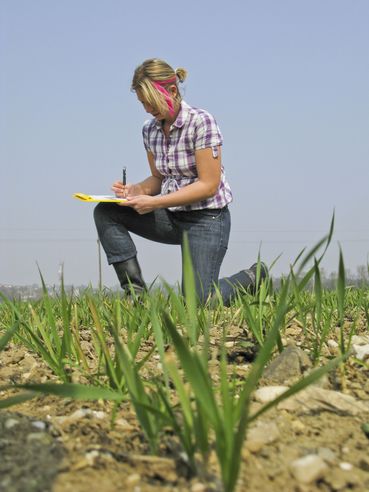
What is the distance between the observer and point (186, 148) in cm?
419

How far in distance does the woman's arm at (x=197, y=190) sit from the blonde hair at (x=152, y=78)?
0.40 meters

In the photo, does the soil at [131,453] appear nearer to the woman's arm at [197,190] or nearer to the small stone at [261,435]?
the small stone at [261,435]

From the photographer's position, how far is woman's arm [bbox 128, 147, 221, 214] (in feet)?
13.2

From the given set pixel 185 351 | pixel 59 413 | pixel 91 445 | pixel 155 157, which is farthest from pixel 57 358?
pixel 155 157

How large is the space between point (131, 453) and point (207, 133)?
3129 mm

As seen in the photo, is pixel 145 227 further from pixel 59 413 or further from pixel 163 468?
pixel 163 468

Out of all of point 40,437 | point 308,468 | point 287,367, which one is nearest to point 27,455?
point 40,437

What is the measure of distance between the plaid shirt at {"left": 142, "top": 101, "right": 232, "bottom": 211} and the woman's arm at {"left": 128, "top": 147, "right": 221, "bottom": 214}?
2.1 inches

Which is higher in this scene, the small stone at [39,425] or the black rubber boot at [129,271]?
the small stone at [39,425]

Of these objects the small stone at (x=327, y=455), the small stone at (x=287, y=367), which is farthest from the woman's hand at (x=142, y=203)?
the small stone at (x=327, y=455)

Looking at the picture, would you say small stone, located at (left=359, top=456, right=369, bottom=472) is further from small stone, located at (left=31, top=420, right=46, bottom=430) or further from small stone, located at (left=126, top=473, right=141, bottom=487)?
small stone, located at (left=31, top=420, right=46, bottom=430)

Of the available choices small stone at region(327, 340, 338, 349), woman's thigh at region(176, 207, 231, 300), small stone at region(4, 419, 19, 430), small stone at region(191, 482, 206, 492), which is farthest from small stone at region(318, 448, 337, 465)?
woman's thigh at region(176, 207, 231, 300)

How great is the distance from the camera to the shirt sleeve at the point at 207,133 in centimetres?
405

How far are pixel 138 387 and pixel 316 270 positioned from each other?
0.73 m
